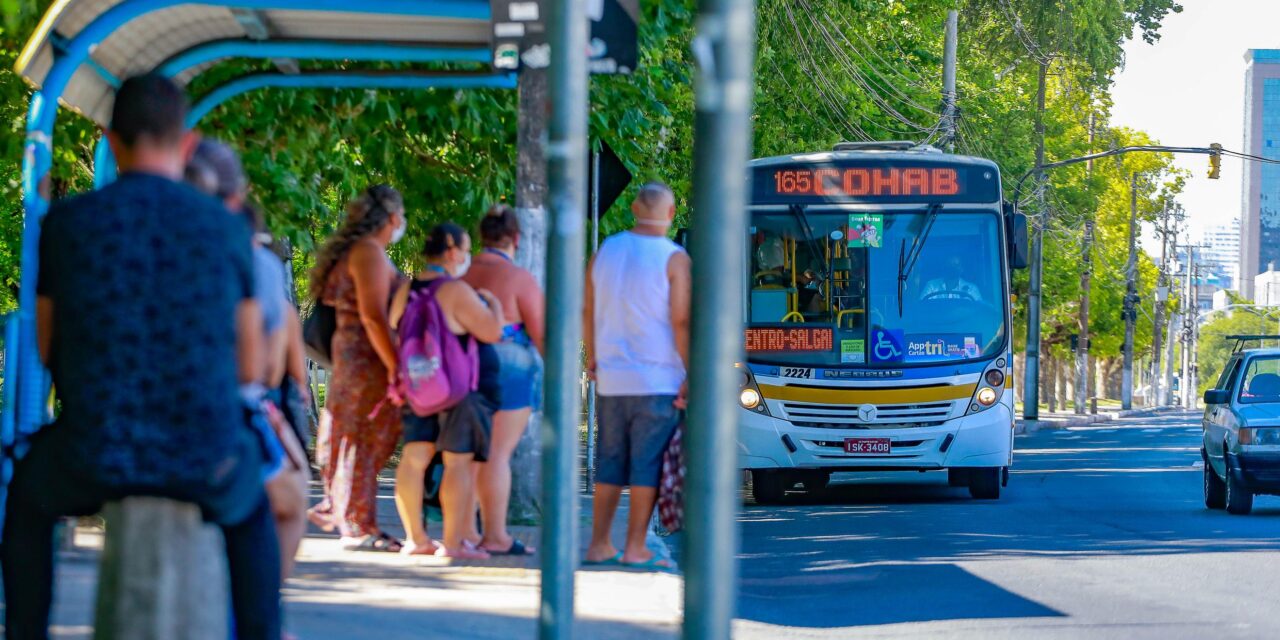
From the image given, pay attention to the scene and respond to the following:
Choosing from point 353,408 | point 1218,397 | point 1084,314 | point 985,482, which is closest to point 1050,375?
point 1084,314

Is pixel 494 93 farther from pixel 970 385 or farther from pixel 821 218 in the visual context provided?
pixel 970 385

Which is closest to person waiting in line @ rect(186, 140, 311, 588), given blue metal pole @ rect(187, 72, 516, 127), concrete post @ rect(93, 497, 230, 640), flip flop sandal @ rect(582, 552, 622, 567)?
concrete post @ rect(93, 497, 230, 640)

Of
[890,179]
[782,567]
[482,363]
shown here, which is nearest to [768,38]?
[890,179]

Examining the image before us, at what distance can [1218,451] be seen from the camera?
16953mm

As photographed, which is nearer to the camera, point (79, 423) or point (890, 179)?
point (79, 423)

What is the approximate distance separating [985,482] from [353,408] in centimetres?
921

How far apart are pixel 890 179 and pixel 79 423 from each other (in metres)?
13.0

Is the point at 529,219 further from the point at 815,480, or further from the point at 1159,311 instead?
the point at 1159,311

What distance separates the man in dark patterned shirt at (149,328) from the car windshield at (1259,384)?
543 inches

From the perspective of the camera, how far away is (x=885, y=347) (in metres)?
16.6

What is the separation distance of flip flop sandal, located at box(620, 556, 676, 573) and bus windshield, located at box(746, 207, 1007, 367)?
743 centimetres

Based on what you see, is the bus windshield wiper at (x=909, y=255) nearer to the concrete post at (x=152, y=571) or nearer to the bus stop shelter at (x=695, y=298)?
the bus stop shelter at (x=695, y=298)

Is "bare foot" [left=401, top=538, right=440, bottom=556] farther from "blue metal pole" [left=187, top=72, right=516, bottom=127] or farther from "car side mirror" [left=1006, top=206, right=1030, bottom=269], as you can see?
"car side mirror" [left=1006, top=206, right=1030, bottom=269]

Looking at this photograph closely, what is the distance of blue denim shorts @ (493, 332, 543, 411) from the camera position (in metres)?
9.25
